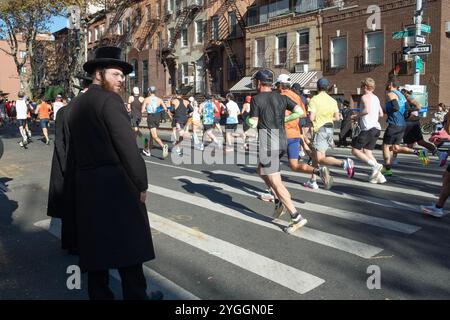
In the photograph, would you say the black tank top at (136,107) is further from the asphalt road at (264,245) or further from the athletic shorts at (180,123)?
the asphalt road at (264,245)

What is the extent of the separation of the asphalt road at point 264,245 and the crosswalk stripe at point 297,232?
0.01 metres

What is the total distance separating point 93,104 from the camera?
2.84 m

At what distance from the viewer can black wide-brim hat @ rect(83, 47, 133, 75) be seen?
3037 mm

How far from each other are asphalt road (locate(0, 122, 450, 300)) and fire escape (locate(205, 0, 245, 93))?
86.9 ft

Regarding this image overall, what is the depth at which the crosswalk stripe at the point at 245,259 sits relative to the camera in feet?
12.5

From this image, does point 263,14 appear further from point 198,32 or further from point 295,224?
point 295,224

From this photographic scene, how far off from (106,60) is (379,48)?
2346 cm

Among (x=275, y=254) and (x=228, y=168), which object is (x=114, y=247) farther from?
(x=228, y=168)

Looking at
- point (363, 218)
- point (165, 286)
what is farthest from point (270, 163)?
point (165, 286)

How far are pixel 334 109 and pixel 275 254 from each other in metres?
3.75

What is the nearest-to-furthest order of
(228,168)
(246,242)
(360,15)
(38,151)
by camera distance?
1. (246,242)
2. (228,168)
3. (38,151)
4. (360,15)

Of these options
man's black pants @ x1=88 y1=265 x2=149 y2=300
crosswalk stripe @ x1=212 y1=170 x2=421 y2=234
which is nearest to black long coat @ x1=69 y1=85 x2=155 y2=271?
man's black pants @ x1=88 y1=265 x2=149 y2=300

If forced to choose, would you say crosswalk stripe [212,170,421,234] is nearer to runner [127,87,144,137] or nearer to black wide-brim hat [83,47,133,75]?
black wide-brim hat [83,47,133,75]
